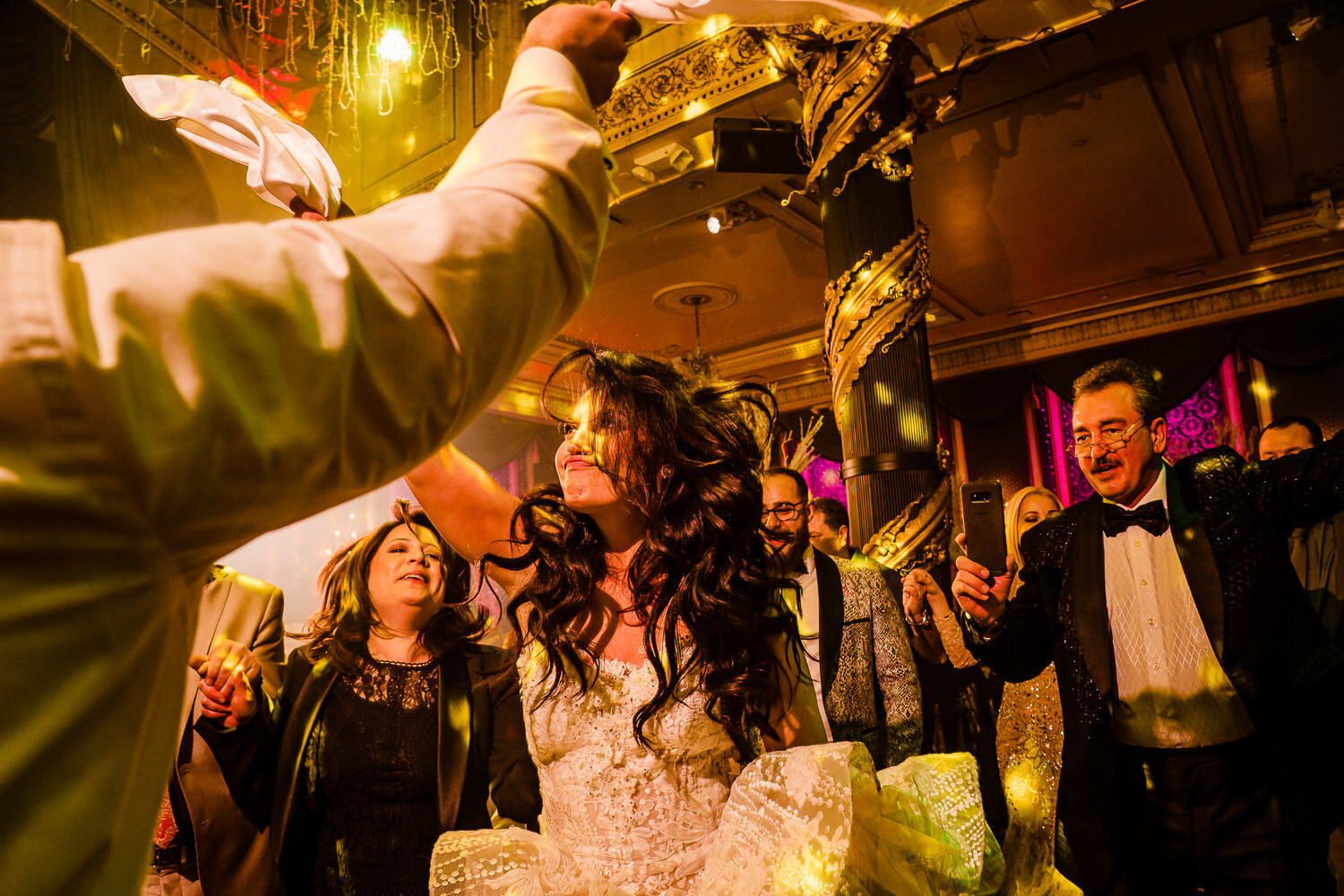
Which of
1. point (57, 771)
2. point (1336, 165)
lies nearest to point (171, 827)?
point (57, 771)

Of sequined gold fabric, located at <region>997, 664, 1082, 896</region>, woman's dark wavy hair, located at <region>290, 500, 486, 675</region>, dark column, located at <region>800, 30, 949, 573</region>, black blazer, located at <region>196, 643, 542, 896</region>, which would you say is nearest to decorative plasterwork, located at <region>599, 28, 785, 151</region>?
dark column, located at <region>800, 30, 949, 573</region>

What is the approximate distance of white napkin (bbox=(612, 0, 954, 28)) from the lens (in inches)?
30.9

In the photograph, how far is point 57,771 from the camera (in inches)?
14.0

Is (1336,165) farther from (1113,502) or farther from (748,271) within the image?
(1113,502)

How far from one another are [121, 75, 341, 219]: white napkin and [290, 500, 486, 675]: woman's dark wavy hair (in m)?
1.72

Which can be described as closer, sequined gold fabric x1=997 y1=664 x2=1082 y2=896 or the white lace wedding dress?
the white lace wedding dress

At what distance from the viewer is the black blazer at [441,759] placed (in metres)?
2.22

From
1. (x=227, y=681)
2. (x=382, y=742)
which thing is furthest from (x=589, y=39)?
(x=382, y=742)

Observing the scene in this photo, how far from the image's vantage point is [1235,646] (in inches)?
91.1

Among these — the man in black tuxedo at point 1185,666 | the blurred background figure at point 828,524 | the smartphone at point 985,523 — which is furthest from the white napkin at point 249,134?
the blurred background figure at point 828,524

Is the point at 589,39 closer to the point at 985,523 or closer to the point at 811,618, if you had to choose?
the point at 985,523

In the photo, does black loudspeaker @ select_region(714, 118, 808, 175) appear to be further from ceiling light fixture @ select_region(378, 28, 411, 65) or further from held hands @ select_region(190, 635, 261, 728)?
held hands @ select_region(190, 635, 261, 728)

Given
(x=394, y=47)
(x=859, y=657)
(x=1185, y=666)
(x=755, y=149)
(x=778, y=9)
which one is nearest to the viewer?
(x=778, y=9)

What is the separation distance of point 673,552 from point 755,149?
10.6 feet
